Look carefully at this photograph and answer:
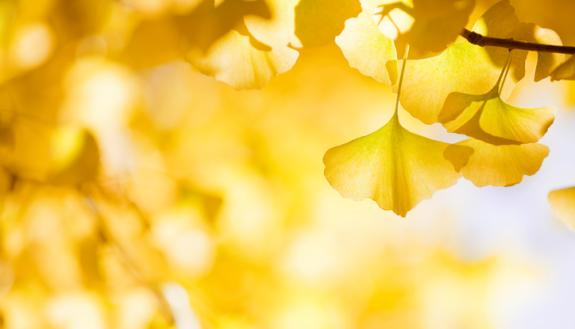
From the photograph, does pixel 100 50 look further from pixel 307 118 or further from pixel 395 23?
pixel 395 23

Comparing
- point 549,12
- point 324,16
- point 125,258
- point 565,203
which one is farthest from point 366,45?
point 125,258

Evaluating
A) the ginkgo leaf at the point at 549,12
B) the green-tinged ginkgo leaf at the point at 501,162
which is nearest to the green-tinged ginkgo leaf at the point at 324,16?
the green-tinged ginkgo leaf at the point at 501,162

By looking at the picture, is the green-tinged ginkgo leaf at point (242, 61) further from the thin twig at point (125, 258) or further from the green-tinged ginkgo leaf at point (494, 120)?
the thin twig at point (125, 258)

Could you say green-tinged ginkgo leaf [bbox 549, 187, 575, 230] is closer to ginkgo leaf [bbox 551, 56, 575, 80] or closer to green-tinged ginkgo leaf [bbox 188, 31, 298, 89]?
ginkgo leaf [bbox 551, 56, 575, 80]

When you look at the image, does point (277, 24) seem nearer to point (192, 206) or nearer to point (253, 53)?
point (253, 53)

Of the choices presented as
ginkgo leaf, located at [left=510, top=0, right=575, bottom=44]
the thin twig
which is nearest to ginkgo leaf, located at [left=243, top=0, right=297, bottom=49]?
ginkgo leaf, located at [left=510, top=0, right=575, bottom=44]

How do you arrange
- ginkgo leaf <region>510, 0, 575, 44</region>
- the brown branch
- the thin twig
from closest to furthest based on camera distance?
the brown branch < ginkgo leaf <region>510, 0, 575, 44</region> < the thin twig

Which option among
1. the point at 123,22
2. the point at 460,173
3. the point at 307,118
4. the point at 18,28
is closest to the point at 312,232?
Answer: the point at 307,118
